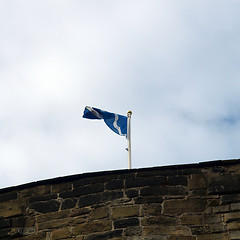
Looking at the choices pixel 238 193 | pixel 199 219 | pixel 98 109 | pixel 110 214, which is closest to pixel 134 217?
pixel 110 214

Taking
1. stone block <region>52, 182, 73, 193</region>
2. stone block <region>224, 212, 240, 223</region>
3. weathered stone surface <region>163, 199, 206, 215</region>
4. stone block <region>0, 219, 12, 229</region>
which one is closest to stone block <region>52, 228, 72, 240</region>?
stone block <region>52, 182, 73, 193</region>

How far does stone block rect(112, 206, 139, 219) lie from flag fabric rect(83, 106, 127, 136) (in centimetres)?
314

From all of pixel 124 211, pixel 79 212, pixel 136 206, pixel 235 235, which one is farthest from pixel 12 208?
pixel 235 235

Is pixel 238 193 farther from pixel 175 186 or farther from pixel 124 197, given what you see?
pixel 124 197

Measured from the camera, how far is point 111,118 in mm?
12352

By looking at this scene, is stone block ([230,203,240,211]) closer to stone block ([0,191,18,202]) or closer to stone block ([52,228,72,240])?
stone block ([52,228,72,240])

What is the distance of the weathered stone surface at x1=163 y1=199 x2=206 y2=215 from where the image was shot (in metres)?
8.95

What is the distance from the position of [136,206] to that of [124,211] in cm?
18

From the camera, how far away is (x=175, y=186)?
9.19 metres

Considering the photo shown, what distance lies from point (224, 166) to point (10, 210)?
324cm

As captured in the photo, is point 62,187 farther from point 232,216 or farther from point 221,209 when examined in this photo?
point 232,216

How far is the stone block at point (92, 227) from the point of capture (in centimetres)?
896

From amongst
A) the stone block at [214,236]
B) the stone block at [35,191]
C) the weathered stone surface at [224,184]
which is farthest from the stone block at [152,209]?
the stone block at [35,191]

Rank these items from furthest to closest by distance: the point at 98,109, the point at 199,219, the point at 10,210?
the point at 98,109
the point at 10,210
the point at 199,219
